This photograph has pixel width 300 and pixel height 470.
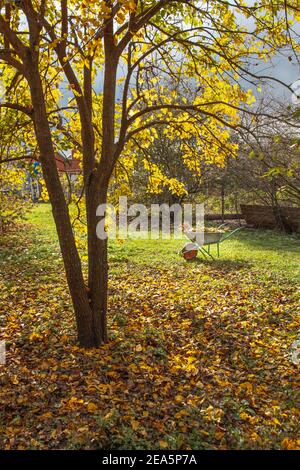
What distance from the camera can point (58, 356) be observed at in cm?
441

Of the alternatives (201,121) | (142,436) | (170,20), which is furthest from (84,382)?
(170,20)

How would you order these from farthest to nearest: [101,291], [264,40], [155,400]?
1. [264,40]
2. [101,291]
3. [155,400]

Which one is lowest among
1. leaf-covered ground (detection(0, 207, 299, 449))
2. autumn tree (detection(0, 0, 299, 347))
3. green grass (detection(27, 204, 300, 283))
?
leaf-covered ground (detection(0, 207, 299, 449))

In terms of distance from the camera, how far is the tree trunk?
13.1 feet

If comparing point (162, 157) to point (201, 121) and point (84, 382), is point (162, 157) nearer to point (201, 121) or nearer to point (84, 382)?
point (201, 121)

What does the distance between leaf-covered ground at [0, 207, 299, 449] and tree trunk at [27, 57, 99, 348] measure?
1.02 ft

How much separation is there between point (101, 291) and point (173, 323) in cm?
146

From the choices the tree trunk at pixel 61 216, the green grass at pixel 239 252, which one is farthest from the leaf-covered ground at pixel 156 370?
A: the green grass at pixel 239 252

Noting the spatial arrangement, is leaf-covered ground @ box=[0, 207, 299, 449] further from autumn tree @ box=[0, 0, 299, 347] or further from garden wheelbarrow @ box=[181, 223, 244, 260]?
garden wheelbarrow @ box=[181, 223, 244, 260]

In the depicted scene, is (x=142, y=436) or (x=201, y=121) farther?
(x=201, y=121)

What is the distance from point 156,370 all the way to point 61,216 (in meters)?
1.90

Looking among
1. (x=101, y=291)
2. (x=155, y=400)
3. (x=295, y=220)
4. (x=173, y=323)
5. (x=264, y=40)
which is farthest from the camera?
(x=295, y=220)

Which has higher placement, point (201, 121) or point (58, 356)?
point (201, 121)

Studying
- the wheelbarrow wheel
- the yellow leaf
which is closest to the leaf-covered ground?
the yellow leaf
